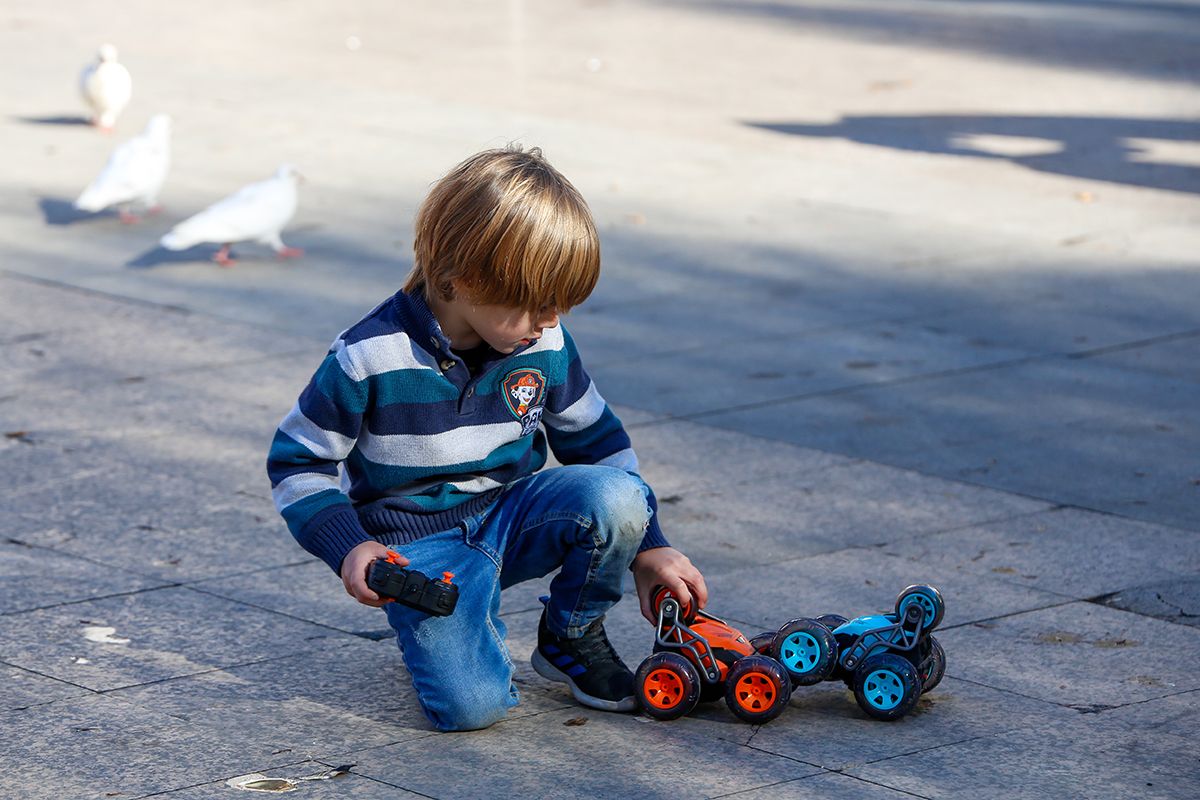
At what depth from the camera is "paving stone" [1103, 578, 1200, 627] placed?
151 inches

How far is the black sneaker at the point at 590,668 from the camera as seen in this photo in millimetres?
3324

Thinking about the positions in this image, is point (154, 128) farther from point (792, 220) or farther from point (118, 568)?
point (118, 568)

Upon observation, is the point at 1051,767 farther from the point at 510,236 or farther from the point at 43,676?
the point at 43,676

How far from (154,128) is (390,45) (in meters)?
7.05

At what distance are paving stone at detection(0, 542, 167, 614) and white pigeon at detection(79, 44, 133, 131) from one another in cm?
690

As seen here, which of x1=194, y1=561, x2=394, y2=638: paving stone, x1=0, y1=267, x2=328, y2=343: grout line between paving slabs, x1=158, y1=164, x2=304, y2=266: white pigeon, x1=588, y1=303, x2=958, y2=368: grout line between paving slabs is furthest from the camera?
x1=158, y1=164, x2=304, y2=266: white pigeon

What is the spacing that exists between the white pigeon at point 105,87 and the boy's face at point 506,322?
8.11 m

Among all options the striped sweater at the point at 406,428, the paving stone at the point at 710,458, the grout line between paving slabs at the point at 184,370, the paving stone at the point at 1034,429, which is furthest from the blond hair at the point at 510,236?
the grout line between paving slabs at the point at 184,370

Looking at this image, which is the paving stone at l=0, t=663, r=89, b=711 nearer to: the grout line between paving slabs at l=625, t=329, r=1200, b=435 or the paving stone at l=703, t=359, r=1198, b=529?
the grout line between paving slabs at l=625, t=329, r=1200, b=435

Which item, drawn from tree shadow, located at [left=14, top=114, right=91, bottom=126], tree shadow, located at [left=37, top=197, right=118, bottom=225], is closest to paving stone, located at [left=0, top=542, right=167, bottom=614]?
tree shadow, located at [left=37, top=197, right=118, bottom=225]

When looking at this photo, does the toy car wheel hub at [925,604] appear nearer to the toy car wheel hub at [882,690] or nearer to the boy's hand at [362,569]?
the toy car wheel hub at [882,690]

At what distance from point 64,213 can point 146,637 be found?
5.56 metres

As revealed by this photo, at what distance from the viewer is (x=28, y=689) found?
338 centimetres

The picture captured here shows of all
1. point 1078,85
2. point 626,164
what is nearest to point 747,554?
point 626,164
